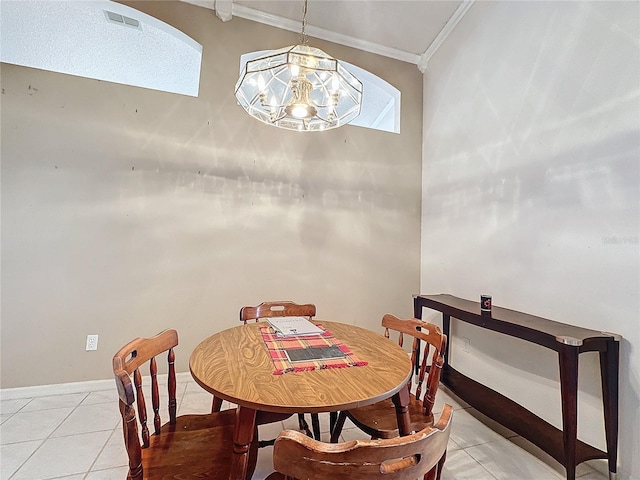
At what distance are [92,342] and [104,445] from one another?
3.04 feet

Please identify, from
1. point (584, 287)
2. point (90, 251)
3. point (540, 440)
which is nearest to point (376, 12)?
point (584, 287)

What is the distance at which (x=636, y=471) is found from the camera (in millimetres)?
1570

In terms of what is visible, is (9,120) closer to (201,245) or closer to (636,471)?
(201,245)

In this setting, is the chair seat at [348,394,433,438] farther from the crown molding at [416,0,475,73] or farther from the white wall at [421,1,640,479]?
the crown molding at [416,0,475,73]

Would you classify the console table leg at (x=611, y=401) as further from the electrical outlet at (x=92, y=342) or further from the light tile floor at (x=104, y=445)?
the electrical outlet at (x=92, y=342)

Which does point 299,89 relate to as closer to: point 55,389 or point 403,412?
point 403,412

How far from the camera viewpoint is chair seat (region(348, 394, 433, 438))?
4.33 ft

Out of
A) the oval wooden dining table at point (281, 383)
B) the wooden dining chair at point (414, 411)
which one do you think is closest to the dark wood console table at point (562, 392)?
the wooden dining chair at point (414, 411)

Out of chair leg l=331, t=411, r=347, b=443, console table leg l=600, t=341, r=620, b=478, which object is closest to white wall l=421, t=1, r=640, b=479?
console table leg l=600, t=341, r=620, b=478

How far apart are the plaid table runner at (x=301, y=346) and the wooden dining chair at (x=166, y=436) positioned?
311 millimetres

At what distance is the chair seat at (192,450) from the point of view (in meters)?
1.05

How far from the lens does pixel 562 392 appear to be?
5.14ft

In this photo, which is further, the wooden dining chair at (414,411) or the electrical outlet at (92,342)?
the electrical outlet at (92,342)

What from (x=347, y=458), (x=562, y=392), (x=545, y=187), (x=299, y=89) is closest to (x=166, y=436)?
(x=347, y=458)
